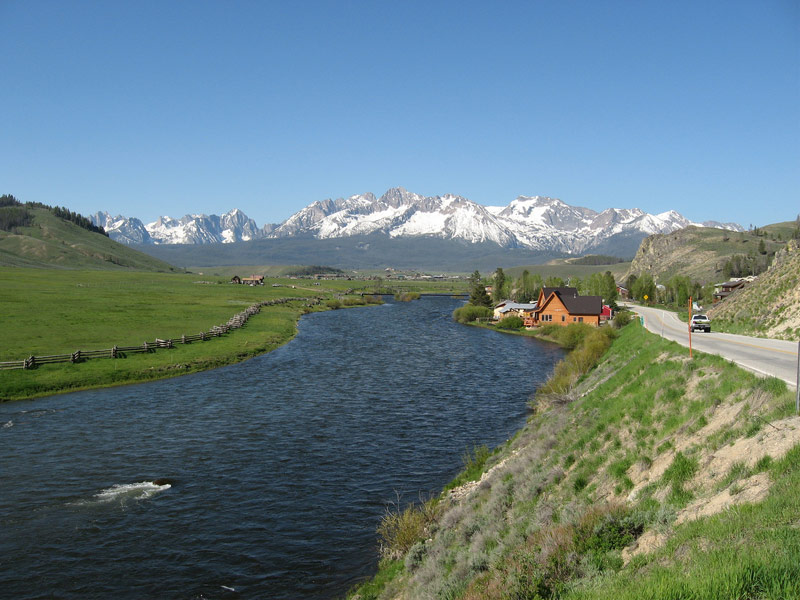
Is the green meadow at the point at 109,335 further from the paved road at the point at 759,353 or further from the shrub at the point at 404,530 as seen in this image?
the paved road at the point at 759,353

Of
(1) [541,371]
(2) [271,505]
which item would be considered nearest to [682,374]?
(2) [271,505]

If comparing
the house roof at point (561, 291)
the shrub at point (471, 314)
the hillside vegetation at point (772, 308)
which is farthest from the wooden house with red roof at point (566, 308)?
the hillside vegetation at point (772, 308)

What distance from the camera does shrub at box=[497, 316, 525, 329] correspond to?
110375 millimetres

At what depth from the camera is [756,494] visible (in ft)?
36.0

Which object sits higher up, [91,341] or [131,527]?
[91,341]

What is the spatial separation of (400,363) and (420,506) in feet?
138

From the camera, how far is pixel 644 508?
1345cm

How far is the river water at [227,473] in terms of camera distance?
20.9 meters

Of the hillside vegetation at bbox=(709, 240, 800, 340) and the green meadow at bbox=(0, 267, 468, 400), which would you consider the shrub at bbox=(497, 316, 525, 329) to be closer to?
the green meadow at bbox=(0, 267, 468, 400)

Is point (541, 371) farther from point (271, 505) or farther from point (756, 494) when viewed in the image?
point (756, 494)

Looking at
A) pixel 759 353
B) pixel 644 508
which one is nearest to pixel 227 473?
pixel 644 508

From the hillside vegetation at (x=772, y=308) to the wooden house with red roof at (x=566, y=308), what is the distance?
49622 millimetres

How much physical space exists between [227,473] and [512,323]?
8724 cm

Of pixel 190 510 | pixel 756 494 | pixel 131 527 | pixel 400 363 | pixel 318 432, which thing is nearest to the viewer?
pixel 756 494
